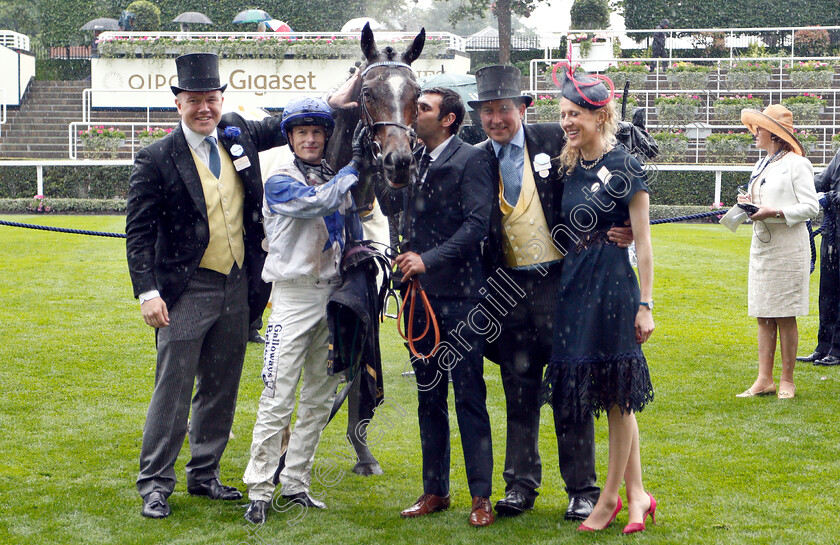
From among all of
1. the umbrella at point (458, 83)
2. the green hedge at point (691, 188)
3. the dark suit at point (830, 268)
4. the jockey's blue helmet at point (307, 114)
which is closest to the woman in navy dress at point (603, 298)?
the jockey's blue helmet at point (307, 114)

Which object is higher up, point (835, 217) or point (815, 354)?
point (835, 217)

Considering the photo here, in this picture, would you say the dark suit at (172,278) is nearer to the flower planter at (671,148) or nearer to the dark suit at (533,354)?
the dark suit at (533,354)

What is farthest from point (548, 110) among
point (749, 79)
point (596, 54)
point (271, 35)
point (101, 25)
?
point (101, 25)

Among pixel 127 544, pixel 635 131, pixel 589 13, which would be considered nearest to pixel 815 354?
pixel 635 131

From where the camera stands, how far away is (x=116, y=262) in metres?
12.4

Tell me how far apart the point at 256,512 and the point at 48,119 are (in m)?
24.6

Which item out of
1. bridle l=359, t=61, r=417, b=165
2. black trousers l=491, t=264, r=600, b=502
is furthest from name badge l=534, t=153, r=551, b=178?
bridle l=359, t=61, r=417, b=165

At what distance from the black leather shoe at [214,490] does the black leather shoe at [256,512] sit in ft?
1.08

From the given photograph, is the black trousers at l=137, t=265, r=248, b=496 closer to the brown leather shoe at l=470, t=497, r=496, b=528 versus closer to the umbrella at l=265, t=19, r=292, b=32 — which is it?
the brown leather shoe at l=470, t=497, r=496, b=528

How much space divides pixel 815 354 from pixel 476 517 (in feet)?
15.3

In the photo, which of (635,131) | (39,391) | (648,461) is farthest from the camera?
(39,391)

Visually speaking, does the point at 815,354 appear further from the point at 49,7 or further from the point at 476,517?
the point at 49,7

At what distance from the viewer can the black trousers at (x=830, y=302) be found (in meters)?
7.04

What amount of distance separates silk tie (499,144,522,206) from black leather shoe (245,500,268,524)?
1.75 metres
